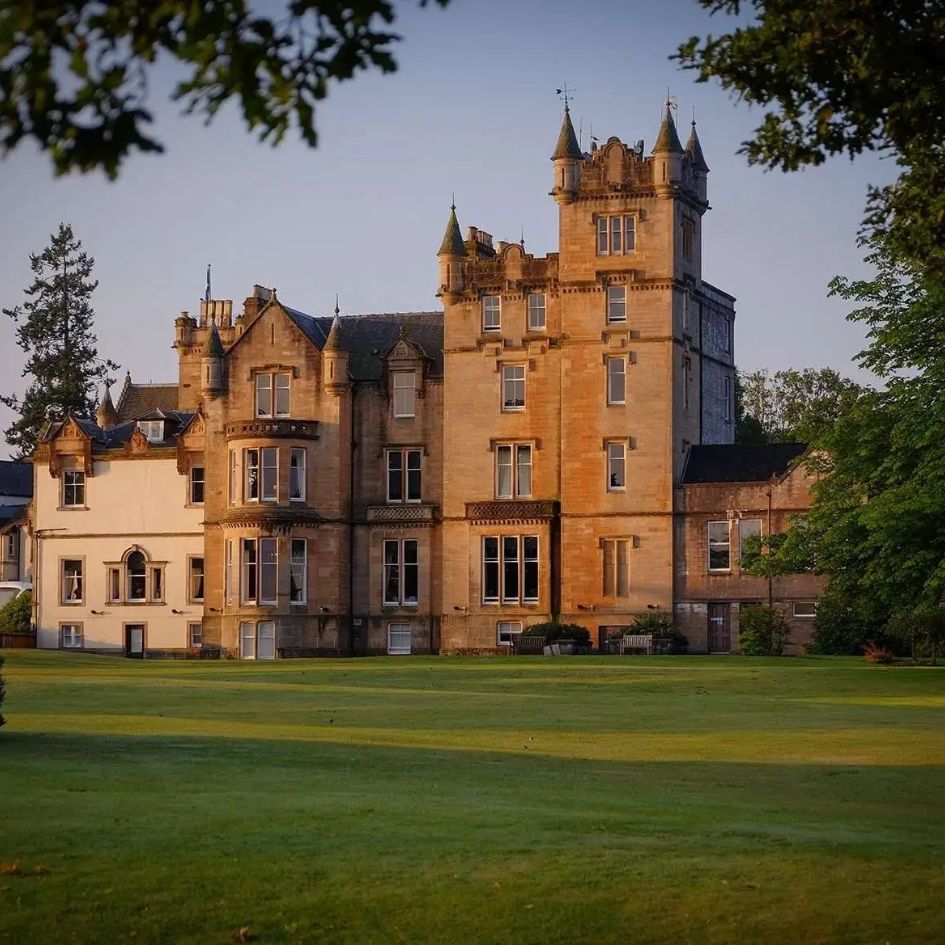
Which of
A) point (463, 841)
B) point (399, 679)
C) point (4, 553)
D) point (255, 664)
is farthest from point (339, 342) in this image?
point (463, 841)

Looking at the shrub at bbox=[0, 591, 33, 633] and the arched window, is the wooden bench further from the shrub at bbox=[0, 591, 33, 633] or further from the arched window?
the shrub at bbox=[0, 591, 33, 633]

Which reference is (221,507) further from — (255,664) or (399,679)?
(399,679)

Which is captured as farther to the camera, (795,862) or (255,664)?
(255,664)

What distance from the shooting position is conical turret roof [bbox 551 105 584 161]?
265ft

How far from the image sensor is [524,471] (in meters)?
81.6

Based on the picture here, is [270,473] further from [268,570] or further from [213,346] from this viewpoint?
[213,346]

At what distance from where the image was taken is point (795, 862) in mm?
20219

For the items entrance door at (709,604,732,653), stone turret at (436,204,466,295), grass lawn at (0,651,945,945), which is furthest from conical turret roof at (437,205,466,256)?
grass lawn at (0,651,945,945)

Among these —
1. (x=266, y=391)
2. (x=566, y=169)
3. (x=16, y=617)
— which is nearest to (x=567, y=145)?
(x=566, y=169)

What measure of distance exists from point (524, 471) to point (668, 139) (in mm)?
15290

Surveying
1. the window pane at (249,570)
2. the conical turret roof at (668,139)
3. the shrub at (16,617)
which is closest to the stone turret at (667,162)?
the conical turret roof at (668,139)

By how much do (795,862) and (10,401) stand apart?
118047 millimetres

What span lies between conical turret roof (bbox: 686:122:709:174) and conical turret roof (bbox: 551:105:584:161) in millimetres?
4997

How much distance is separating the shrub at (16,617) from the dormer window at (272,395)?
58.6 ft
